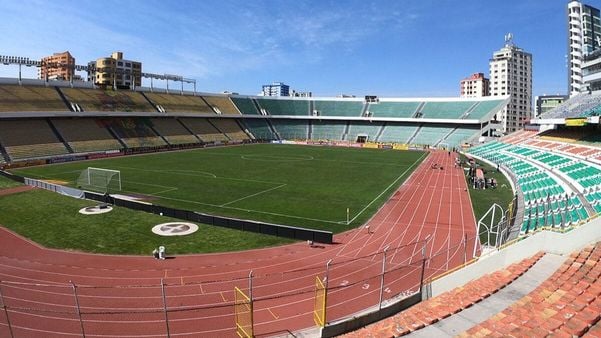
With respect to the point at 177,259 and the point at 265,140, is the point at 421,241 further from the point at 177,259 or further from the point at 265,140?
the point at 265,140

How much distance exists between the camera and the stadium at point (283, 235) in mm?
11414

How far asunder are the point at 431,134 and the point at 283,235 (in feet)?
245

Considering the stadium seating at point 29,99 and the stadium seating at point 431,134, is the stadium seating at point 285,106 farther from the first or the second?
the stadium seating at point 29,99

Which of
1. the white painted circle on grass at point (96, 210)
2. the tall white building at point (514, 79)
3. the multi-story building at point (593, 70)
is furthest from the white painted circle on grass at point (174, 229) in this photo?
the tall white building at point (514, 79)

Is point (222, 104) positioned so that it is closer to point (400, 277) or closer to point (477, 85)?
point (400, 277)

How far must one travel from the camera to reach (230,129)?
92.9 meters

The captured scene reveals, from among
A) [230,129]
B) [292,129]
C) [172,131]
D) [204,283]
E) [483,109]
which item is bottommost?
[204,283]

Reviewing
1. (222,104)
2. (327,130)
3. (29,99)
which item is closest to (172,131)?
(222,104)

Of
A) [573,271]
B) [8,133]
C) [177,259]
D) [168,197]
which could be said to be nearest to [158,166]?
[168,197]

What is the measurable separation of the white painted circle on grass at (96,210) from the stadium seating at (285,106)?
8062cm

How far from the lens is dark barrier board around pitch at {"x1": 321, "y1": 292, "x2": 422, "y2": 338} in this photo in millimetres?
11469

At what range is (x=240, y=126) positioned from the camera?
9706 centimetres

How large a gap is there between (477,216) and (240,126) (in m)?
76.0

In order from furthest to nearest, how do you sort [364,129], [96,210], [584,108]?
[364,129], [584,108], [96,210]
